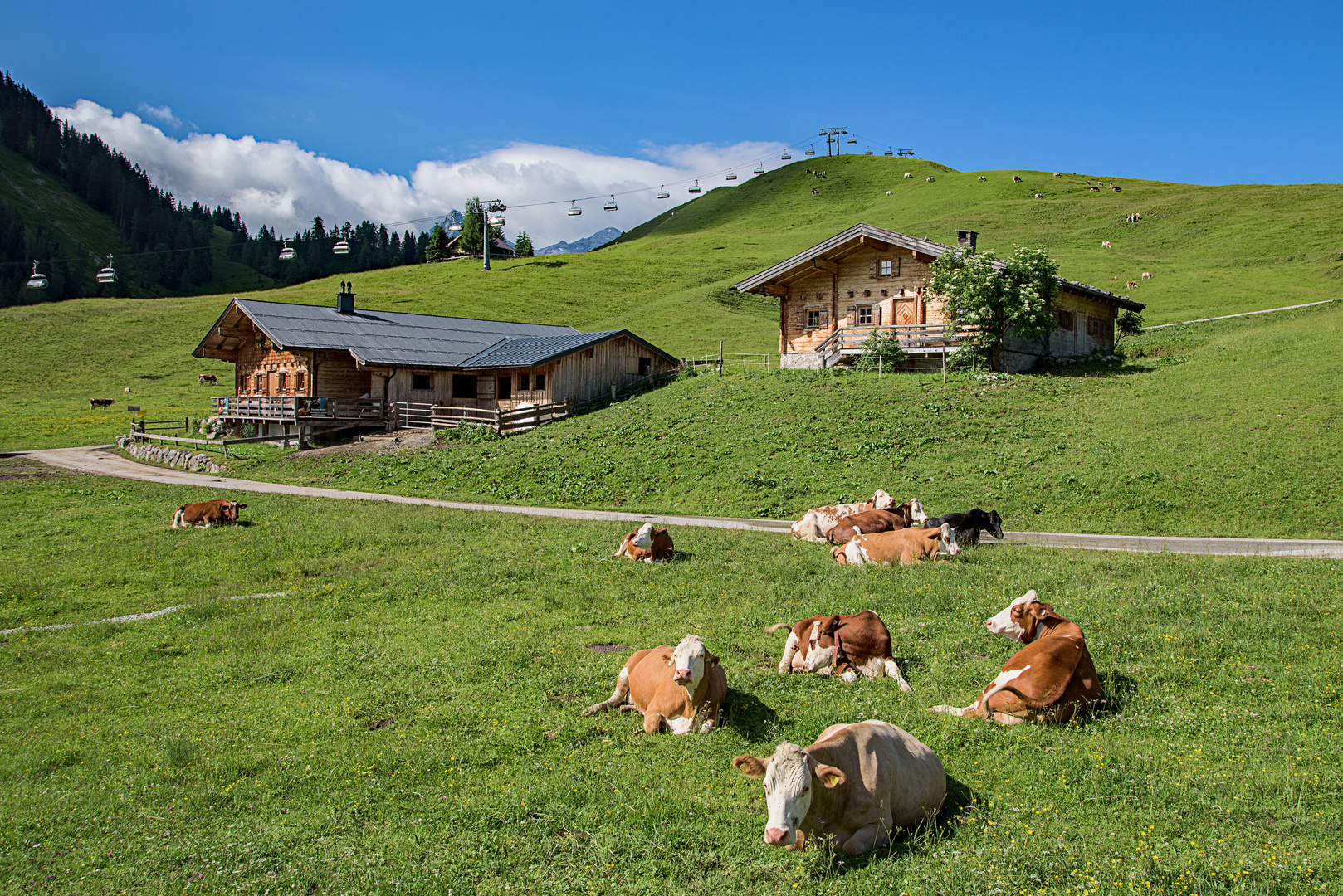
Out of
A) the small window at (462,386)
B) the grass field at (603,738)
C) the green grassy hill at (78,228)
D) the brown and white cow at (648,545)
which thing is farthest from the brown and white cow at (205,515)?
the green grassy hill at (78,228)

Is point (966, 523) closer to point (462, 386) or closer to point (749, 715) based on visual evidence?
point (749, 715)

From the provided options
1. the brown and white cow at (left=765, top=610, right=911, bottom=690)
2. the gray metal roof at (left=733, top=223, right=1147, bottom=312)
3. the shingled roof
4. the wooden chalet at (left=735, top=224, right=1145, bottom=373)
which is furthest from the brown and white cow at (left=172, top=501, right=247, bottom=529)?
the wooden chalet at (left=735, top=224, right=1145, bottom=373)

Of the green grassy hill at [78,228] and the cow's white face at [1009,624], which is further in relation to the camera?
the green grassy hill at [78,228]

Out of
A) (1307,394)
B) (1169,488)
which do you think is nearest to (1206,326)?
(1307,394)

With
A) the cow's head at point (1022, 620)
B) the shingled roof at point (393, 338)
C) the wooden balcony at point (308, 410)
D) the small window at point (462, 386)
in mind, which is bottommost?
the cow's head at point (1022, 620)

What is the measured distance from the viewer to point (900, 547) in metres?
15.2

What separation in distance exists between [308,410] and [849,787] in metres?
43.1

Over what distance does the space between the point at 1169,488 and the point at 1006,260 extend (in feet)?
62.0

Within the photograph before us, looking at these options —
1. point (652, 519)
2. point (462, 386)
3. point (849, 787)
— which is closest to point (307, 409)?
point (462, 386)

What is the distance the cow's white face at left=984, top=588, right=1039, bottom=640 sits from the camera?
30.5ft

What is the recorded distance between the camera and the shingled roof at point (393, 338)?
142 feet

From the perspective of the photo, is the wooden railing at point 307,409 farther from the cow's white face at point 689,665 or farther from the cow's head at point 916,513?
the cow's white face at point 689,665

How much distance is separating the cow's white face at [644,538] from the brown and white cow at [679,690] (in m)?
6.97

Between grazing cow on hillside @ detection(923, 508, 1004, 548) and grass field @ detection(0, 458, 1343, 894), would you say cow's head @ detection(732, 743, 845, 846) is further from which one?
grazing cow on hillside @ detection(923, 508, 1004, 548)
